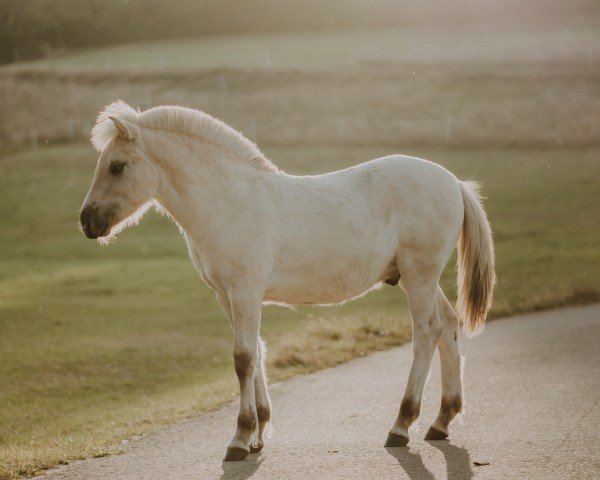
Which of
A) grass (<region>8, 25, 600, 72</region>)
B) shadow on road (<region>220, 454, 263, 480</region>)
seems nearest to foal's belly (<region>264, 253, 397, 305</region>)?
shadow on road (<region>220, 454, 263, 480</region>)

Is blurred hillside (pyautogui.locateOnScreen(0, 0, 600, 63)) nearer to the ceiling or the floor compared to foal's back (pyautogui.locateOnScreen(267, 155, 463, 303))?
nearer to the ceiling

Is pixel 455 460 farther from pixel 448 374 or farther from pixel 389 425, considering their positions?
pixel 389 425

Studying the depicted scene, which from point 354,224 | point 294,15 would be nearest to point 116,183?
point 354,224

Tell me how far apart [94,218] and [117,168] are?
1.39 feet

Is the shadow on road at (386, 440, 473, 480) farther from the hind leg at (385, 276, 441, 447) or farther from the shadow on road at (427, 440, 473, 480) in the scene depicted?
the hind leg at (385, 276, 441, 447)

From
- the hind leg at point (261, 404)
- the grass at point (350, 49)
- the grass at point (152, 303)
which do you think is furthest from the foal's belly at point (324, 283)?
the grass at point (350, 49)

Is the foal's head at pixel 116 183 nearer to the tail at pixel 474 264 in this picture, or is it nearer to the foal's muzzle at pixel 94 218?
the foal's muzzle at pixel 94 218

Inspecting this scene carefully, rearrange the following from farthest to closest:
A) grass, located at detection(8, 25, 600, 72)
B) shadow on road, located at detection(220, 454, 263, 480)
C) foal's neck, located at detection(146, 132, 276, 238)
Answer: grass, located at detection(8, 25, 600, 72) → foal's neck, located at detection(146, 132, 276, 238) → shadow on road, located at detection(220, 454, 263, 480)

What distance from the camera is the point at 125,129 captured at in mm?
6473

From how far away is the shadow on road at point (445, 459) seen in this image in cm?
590

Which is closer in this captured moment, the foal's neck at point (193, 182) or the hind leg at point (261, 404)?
the foal's neck at point (193, 182)

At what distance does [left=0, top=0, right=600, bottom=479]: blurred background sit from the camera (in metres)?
12.4

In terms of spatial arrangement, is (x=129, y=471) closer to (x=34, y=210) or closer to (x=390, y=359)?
(x=390, y=359)

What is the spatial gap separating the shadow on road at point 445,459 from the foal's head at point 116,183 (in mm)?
2803
